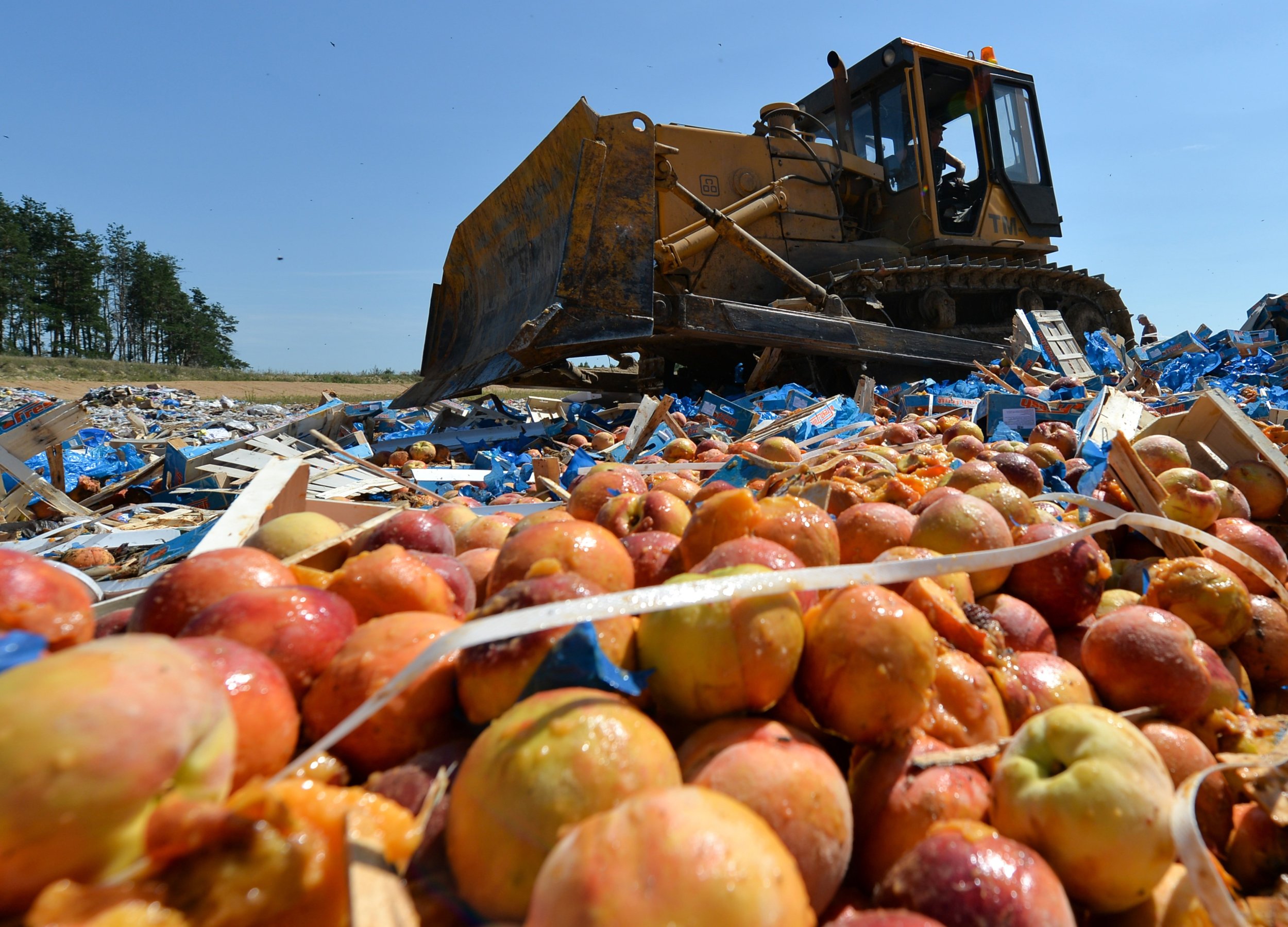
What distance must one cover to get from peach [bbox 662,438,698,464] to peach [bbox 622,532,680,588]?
2977 mm

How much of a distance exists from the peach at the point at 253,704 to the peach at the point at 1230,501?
360 cm

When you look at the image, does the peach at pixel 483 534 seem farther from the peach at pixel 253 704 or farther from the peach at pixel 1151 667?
the peach at pixel 1151 667

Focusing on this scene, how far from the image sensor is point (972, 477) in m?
3.04

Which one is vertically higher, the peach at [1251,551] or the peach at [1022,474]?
the peach at [1022,474]

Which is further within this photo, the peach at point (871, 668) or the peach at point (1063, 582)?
the peach at point (1063, 582)

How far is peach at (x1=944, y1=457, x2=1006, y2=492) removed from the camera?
3.03m

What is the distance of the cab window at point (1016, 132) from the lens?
1170 centimetres

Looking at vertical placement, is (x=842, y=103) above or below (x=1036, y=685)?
above

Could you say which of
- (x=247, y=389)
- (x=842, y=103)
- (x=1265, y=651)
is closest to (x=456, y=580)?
(x=1265, y=651)

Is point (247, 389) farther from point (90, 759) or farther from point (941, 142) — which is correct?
point (90, 759)

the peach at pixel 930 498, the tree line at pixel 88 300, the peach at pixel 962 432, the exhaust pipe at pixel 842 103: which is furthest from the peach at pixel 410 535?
the tree line at pixel 88 300

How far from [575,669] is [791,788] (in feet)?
1.36

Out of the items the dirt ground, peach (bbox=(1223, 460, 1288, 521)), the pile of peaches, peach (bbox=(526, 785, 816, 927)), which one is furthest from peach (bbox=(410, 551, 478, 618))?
the dirt ground

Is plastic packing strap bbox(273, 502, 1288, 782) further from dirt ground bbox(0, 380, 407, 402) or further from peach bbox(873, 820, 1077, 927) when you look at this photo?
dirt ground bbox(0, 380, 407, 402)
